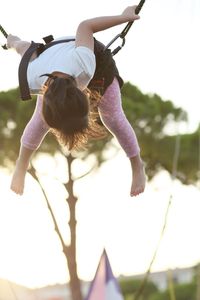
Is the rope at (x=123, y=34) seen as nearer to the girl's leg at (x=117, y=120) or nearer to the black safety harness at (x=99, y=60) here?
the black safety harness at (x=99, y=60)

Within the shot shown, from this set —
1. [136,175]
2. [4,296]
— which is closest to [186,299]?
[4,296]

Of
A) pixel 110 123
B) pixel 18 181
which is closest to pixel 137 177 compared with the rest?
pixel 110 123

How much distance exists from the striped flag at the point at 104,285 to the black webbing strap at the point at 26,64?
11.4ft

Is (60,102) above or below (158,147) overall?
above

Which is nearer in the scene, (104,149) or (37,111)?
(37,111)

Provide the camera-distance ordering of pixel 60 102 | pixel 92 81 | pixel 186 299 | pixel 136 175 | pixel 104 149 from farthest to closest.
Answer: pixel 186 299 < pixel 104 149 < pixel 136 175 < pixel 92 81 < pixel 60 102

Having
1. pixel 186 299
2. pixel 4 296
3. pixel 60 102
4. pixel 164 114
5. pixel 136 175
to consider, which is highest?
pixel 60 102

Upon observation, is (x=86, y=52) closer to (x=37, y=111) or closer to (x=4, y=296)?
(x=37, y=111)

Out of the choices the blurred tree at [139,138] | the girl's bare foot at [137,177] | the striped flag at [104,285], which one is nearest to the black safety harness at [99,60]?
the girl's bare foot at [137,177]

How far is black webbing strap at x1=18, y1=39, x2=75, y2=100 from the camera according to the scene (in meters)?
2.95

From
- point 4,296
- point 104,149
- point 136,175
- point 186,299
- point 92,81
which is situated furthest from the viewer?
point 4,296

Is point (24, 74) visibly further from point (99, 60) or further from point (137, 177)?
point (137, 177)

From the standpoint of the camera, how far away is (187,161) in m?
14.5

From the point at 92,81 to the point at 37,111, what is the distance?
28cm
